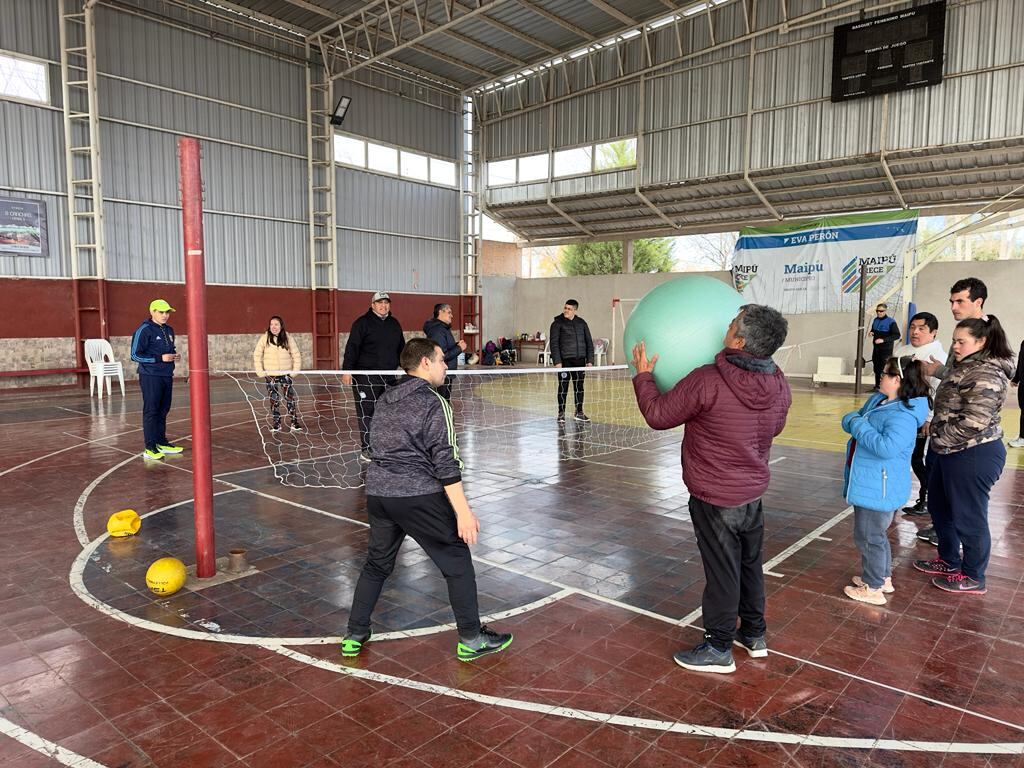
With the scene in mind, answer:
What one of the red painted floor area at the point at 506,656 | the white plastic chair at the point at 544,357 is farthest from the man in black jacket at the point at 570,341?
the white plastic chair at the point at 544,357

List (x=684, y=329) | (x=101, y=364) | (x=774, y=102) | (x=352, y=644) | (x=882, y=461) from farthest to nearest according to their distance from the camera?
(x=774, y=102) < (x=101, y=364) < (x=882, y=461) < (x=352, y=644) < (x=684, y=329)

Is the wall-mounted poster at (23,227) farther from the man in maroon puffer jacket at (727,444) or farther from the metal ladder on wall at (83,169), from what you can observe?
the man in maroon puffer jacket at (727,444)

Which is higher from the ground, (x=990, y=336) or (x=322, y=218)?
(x=322, y=218)

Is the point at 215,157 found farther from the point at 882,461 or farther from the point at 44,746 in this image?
the point at 882,461

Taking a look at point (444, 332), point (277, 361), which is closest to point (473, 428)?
point (444, 332)

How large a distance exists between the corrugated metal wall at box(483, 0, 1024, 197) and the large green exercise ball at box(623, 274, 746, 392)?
1708 centimetres

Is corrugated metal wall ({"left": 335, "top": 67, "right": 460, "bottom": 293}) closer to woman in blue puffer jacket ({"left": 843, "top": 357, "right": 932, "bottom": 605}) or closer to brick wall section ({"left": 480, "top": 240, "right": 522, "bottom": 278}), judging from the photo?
brick wall section ({"left": 480, "top": 240, "right": 522, "bottom": 278})

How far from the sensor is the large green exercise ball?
3.69 meters

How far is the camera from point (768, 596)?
15.5 feet

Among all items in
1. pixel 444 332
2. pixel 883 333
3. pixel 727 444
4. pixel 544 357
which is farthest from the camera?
pixel 544 357

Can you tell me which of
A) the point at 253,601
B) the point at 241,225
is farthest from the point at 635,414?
the point at 241,225

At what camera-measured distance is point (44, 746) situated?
120 inches

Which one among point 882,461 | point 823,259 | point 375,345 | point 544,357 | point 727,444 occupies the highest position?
point 823,259

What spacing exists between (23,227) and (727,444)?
58.5 feet
